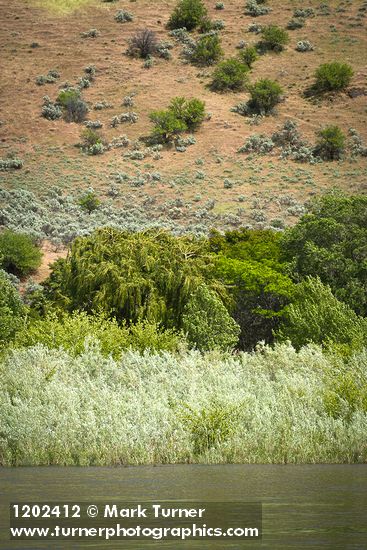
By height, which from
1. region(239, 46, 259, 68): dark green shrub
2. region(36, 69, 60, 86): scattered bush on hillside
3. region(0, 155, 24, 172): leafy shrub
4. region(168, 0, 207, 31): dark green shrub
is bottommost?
region(0, 155, 24, 172): leafy shrub

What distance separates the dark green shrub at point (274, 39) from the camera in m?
121

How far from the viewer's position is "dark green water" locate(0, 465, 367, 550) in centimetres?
Result: 1258

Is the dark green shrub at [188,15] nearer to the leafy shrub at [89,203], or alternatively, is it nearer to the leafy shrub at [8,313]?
the leafy shrub at [89,203]

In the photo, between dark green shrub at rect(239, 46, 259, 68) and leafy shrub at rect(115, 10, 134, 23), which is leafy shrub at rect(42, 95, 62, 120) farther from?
leafy shrub at rect(115, 10, 134, 23)

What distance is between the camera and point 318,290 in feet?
156

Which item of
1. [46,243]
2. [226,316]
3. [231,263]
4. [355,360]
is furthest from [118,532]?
[46,243]

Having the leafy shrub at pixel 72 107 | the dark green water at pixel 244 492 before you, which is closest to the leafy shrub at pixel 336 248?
the dark green water at pixel 244 492

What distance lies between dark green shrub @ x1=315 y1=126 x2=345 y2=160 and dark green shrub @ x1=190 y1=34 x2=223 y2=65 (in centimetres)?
2610

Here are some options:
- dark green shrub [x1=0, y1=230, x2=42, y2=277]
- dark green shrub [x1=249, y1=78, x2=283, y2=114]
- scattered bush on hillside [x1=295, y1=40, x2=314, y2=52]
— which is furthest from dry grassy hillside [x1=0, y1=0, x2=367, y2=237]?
dark green shrub [x1=0, y1=230, x2=42, y2=277]

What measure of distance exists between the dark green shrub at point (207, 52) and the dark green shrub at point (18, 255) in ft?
181

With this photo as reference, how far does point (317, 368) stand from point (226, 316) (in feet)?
38.4

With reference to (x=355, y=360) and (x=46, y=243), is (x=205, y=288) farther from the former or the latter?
(x=46, y=243)

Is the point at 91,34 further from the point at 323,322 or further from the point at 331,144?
the point at 323,322

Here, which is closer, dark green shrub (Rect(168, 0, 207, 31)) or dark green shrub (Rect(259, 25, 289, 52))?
dark green shrub (Rect(259, 25, 289, 52))
